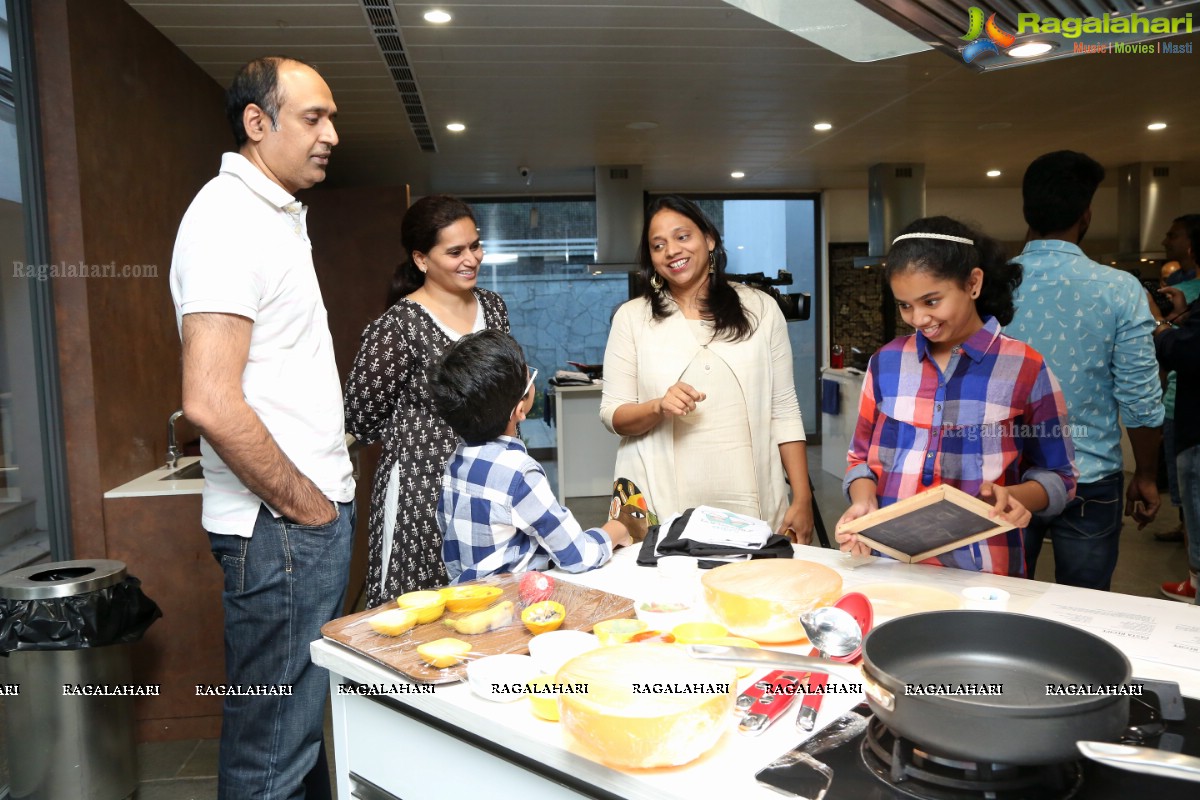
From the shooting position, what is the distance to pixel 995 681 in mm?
933

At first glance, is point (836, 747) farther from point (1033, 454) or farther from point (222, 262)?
point (222, 262)

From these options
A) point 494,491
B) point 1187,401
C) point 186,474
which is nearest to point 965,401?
point 494,491

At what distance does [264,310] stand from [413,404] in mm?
626

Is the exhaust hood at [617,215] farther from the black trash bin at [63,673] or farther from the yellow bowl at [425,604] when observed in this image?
the yellow bowl at [425,604]

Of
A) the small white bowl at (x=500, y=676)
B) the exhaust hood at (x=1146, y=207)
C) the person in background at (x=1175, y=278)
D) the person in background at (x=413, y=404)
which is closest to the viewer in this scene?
→ the small white bowl at (x=500, y=676)

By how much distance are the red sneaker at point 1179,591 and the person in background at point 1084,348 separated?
2.04 m

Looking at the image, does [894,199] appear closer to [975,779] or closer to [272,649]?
[272,649]

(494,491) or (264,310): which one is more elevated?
(264,310)

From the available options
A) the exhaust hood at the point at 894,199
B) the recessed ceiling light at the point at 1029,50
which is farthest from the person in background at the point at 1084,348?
the exhaust hood at the point at 894,199

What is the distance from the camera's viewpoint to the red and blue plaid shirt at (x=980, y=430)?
5.29 ft

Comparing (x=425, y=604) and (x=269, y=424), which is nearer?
(x=425, y=604)

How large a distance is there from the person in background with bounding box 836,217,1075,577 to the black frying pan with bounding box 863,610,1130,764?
1.98 ft

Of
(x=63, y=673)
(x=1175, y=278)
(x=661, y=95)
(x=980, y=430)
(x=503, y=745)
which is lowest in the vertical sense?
(x=63, y=673)

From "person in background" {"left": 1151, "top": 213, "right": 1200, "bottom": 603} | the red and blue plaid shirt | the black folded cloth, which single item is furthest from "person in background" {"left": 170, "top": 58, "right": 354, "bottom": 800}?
"person in background" {"left": 1151, "top": 213, "right": 1200, "bottom": 603}
